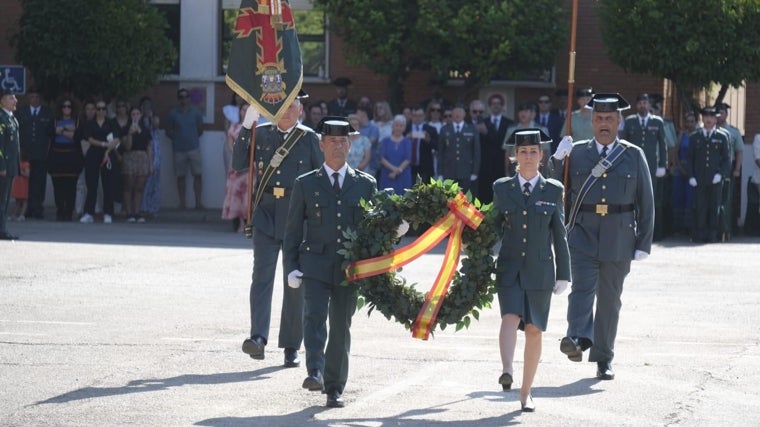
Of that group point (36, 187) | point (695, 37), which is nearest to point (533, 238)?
point (695, 37)

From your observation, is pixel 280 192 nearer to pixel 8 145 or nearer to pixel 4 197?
pixel 4 197

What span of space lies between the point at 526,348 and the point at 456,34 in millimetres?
14849

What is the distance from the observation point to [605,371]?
10.8 m

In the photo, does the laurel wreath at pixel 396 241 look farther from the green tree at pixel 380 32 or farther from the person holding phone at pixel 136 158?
the person holding phone at pixel 136 158

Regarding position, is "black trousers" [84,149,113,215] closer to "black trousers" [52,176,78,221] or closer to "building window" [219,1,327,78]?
"black trousers" [52,176,78,221]

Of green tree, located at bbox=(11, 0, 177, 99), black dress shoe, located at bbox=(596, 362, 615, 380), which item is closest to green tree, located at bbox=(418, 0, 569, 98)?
green tree, located at bbox=(11, 0, 177, 99)

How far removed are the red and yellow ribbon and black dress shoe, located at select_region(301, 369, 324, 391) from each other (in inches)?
27.3

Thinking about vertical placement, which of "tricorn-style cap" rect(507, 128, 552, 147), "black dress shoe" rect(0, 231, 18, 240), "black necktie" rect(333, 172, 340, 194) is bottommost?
"black dress shoe" rect(0, 231, 18, 240)

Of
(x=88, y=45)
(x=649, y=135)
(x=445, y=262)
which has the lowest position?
(x=445, y=262)

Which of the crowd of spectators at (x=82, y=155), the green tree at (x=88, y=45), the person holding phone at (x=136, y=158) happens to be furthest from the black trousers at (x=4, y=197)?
the green tree at (x=88, y=45)

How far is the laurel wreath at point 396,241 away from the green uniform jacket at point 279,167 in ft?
6.02

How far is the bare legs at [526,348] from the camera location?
9383 mm

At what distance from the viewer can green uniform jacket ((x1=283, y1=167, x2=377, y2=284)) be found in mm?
9562

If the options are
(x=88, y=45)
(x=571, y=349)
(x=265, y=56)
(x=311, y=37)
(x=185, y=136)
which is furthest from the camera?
(x=311, y=37)
